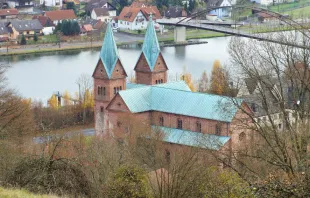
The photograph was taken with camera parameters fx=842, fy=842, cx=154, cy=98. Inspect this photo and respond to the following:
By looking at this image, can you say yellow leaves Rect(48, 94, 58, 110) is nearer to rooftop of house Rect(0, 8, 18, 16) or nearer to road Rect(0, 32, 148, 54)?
road Rect(0, 32, 148, 54)

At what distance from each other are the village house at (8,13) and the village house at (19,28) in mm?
2809

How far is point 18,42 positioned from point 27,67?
19.9 ft

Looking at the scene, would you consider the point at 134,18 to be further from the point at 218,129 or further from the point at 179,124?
the point at 218,129

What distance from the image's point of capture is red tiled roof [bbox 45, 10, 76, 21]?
4253cm

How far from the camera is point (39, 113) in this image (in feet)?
78.3

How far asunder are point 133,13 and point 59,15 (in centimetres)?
377

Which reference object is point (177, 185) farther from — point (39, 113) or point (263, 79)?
point (39, 113)

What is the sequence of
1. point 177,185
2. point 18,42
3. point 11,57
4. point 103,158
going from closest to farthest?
1. point 177,185
2. point 103,158
3. point 11,57
4. point 18,42

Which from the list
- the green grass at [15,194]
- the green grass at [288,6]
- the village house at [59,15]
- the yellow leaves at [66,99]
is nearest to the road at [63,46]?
the village house at [59,15]

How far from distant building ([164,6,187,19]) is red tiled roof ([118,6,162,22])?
0.77m

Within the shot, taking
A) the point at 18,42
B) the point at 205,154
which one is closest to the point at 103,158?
the point at 205,154

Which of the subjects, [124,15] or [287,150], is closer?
[287,150]

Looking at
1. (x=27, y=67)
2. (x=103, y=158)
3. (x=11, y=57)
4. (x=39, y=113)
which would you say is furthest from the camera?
(x=11, y=57)

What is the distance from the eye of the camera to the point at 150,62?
71.1ft
